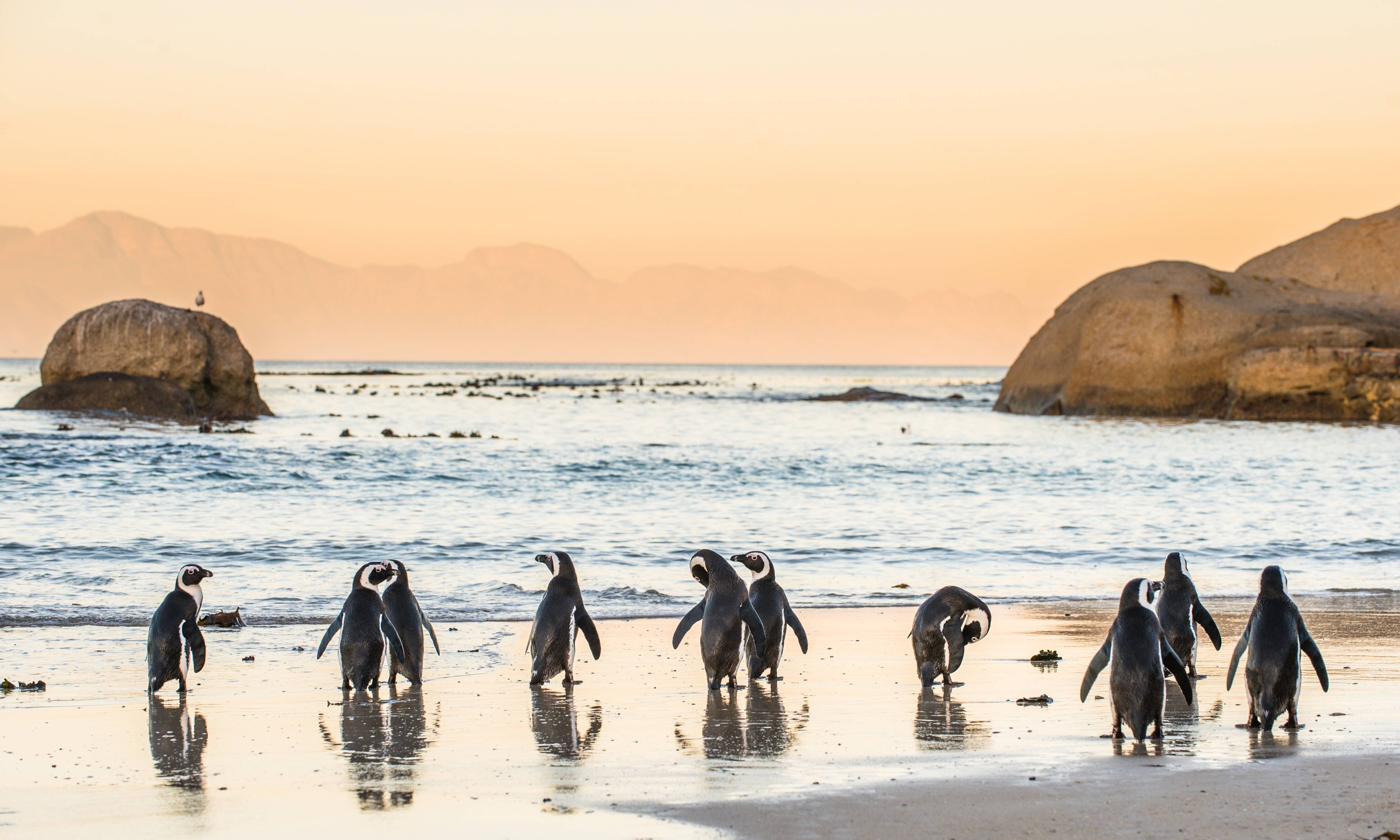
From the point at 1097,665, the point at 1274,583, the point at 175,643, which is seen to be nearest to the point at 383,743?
the point at 175,643

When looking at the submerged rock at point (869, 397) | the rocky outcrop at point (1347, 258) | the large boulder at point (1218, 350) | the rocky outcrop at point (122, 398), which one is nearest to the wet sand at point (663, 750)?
the rocky outcrop at point (122, 398)

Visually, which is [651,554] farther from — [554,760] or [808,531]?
[554,760]

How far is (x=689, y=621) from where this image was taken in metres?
8.41

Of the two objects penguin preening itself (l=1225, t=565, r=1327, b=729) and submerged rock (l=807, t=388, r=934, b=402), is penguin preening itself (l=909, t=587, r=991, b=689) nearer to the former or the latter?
penguin preening itself (l=1225, t=565, r=1327, b=729)

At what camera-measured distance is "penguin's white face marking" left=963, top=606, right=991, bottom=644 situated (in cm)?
820

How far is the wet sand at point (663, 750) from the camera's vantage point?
5008 mm

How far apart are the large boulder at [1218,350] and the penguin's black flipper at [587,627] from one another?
34998 mm

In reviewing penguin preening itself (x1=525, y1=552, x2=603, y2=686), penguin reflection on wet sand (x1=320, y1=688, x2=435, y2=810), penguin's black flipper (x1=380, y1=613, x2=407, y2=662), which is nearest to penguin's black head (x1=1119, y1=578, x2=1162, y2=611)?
penguin preening itself (x1=525, y1=552, x2=603, y2=686)

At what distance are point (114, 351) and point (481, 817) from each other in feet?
106

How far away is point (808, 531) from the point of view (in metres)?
16.5

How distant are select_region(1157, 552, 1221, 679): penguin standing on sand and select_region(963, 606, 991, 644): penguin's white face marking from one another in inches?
41.9

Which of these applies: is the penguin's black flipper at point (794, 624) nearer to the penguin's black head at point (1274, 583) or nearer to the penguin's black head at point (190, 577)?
the penguin's black head at point (1274, 583)

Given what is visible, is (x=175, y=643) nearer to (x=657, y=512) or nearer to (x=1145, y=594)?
(x=1145, y=594)

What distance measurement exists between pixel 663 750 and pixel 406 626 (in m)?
2.62
